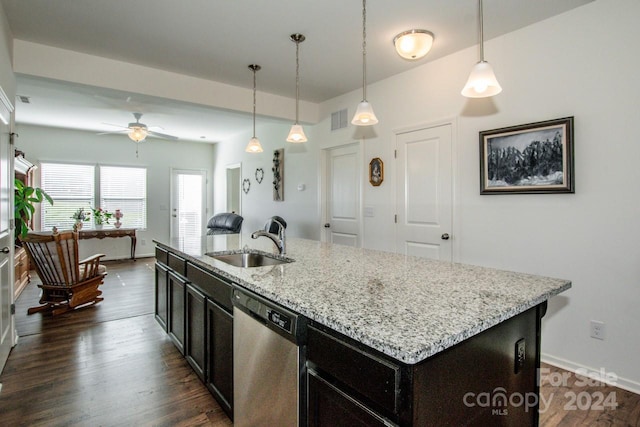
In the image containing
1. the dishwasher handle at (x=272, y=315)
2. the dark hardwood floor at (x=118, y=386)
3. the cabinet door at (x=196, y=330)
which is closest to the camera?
the dishwasher handle at (x=272, y=315)

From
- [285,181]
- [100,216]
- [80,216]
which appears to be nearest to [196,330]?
[285,181]

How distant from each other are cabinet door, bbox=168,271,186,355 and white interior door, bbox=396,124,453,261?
234 cm

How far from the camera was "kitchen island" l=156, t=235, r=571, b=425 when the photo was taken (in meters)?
0.90

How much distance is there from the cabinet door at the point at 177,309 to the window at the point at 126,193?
17.9 ft

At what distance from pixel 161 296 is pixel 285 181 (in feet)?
10.1

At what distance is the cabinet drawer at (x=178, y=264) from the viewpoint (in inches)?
96.0

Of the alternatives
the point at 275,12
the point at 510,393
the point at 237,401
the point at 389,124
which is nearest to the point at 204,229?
the point at 389,124

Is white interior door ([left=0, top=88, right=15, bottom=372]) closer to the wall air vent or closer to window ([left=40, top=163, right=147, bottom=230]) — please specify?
the wall air vent

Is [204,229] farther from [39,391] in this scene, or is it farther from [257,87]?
[39,391]

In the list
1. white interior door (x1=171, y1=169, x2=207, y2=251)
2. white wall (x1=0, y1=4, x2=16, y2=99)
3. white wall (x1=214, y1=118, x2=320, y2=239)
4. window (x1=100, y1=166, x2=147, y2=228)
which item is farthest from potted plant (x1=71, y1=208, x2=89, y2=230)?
white wall (x1=0, y1=4, x2=16, y2=99)

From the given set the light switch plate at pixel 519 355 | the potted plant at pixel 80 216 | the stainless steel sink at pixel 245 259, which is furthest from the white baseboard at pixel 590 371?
the potted plant at pixel 80 216

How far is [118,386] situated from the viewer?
7.54 ft

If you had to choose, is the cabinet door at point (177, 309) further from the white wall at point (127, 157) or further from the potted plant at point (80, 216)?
the potted plant at point (80, 216)

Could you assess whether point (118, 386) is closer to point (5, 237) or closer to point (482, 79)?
point (5, 237)
